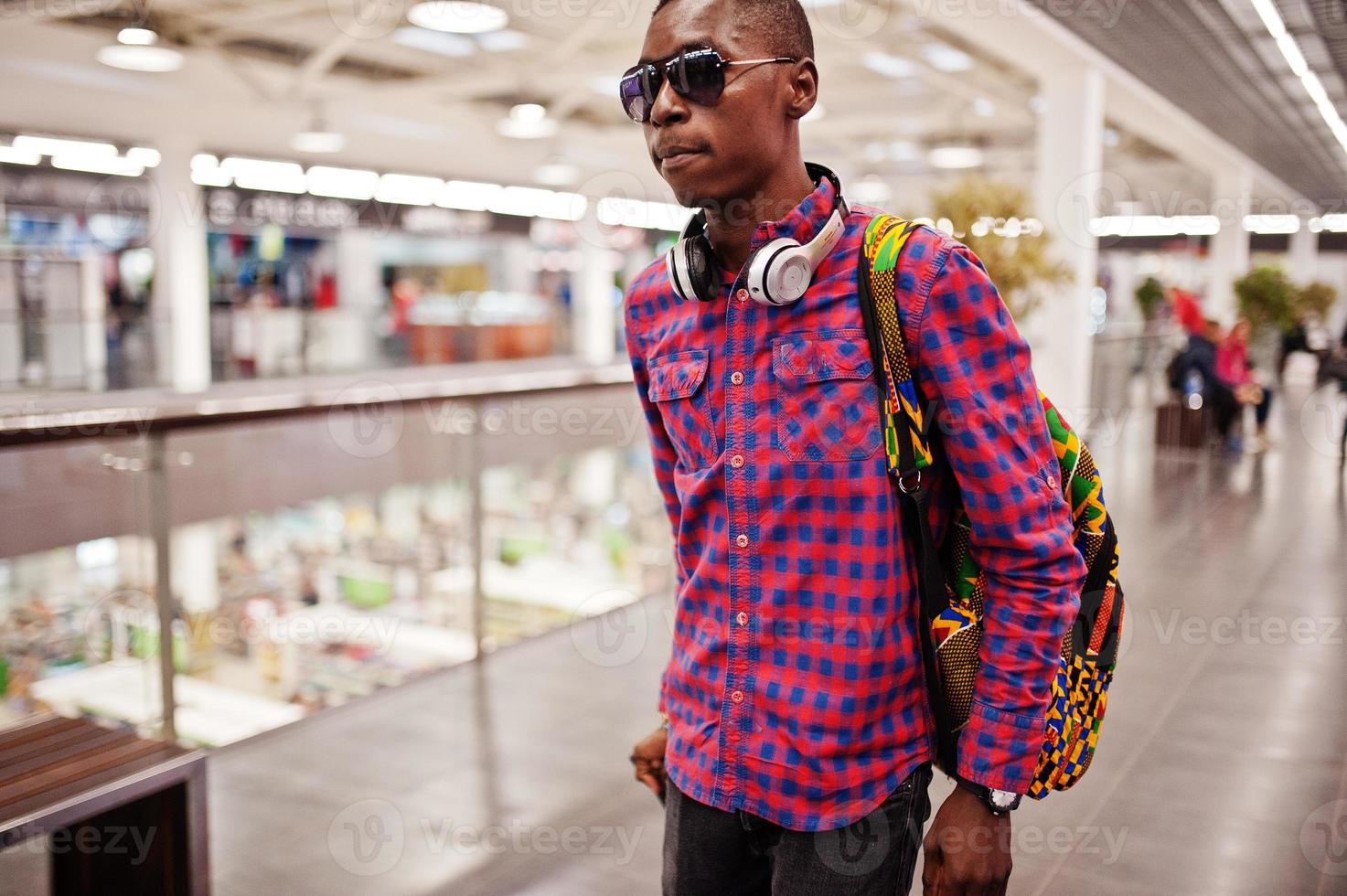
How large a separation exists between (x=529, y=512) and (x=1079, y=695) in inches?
282

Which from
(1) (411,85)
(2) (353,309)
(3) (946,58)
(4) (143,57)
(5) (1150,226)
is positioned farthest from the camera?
(5) (1150,226)

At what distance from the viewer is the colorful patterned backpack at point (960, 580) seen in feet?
3.87

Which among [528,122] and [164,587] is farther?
[528,122]

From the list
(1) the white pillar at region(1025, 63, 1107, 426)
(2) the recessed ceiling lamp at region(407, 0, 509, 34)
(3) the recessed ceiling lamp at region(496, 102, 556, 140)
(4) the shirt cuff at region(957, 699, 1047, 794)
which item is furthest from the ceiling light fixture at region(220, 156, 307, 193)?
(4) the shirt cuff at region(957, 699, 1047, 794)

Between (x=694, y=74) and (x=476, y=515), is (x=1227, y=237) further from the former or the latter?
(x=694, y=74)

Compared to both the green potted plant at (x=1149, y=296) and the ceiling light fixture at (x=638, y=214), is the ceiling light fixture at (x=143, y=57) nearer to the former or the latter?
the ceiling light fixture at (x=638, y=214)

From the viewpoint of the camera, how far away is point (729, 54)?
1.19 meters

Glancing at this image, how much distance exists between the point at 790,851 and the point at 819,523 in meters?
0.37

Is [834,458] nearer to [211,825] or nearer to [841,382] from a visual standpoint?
[841,382]

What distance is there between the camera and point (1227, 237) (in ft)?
66.5

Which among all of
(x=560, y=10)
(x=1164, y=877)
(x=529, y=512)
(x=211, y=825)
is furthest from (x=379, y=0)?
(x=1164, y=877)

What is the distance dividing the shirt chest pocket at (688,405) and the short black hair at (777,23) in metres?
0.36

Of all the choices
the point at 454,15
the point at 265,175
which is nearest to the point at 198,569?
the point at 454,15

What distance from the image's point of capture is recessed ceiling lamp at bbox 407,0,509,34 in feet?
26.2
